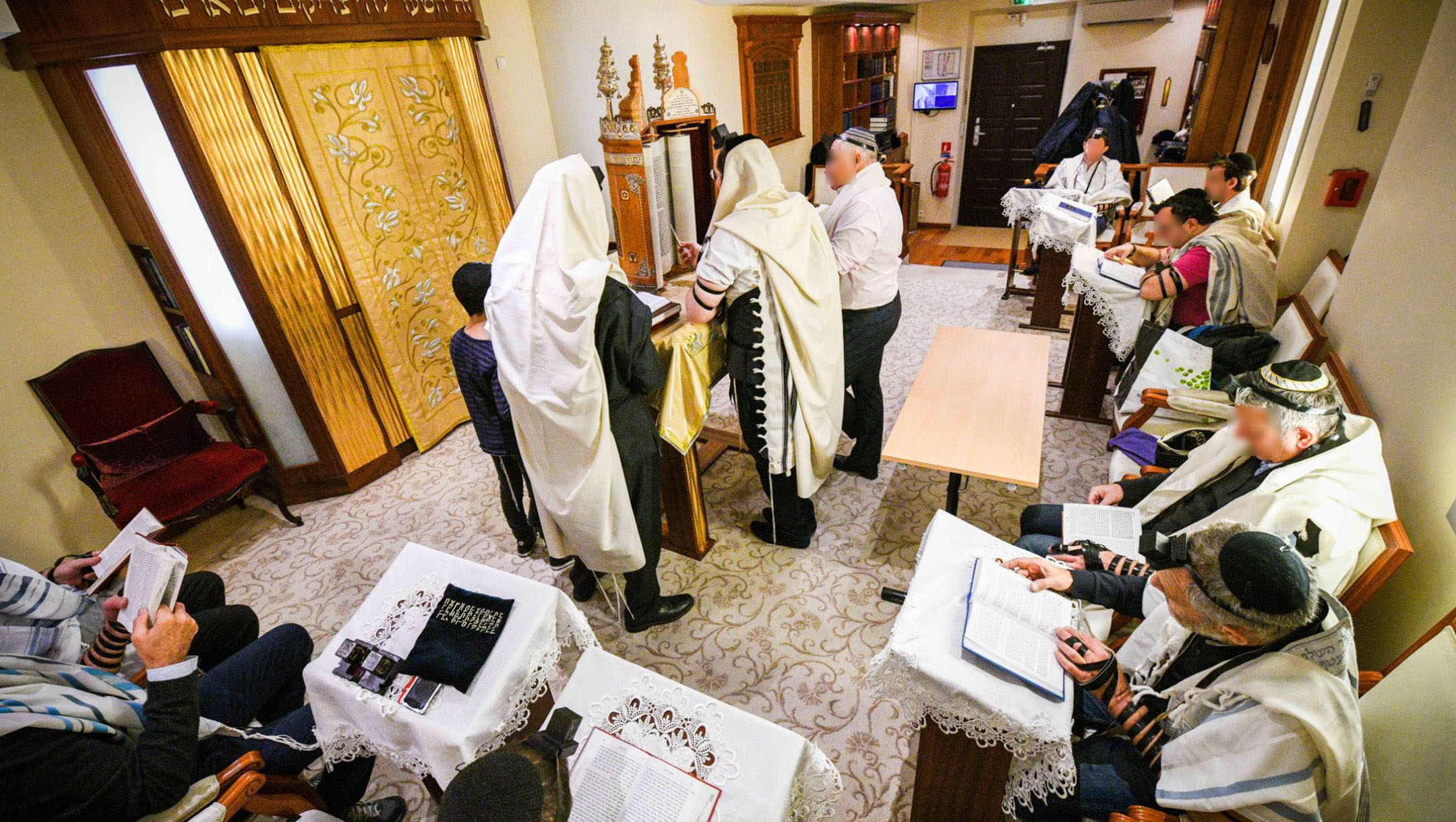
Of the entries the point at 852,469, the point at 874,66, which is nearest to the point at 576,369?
the point at 852,469

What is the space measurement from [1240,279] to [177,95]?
439 centimetres

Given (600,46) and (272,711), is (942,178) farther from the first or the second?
(272,711)

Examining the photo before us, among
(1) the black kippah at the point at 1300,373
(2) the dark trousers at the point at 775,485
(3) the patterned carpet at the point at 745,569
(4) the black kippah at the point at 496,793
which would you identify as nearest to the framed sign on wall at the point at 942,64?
(3) the patterned carpet at the point at 745,569

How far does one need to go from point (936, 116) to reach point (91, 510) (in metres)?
7.80

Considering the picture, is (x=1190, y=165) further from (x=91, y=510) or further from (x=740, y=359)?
(x=91, y=510)

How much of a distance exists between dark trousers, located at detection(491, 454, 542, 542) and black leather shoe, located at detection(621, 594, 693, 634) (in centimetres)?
52

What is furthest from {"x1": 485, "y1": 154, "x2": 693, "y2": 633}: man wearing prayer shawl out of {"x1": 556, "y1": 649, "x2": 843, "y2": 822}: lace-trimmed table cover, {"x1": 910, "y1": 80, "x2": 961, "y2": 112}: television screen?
{"x1": 910, "y1": 80, "x2": 961, "y2": 112}: television screen

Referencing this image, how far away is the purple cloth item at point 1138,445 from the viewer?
7.69 feet

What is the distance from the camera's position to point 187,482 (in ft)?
9.11

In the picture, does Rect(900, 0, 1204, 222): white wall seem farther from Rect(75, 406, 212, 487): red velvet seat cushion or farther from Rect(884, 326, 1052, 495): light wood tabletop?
Rect(75, 406, 212, 487): red velvet seat cushion

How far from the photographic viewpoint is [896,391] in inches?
155

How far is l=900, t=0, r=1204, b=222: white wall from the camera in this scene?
19.4ft

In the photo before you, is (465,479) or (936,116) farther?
(936,116)

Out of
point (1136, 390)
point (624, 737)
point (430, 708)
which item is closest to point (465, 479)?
point (430, 708)
